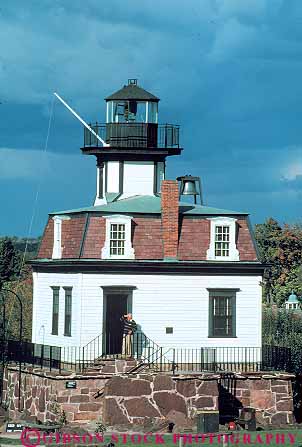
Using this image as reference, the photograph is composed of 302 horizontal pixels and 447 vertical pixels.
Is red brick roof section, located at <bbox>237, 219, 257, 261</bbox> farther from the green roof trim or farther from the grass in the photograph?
the grass

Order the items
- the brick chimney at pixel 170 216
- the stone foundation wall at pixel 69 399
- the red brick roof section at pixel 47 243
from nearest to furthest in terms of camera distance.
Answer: the stone foundation wall at pixel 69 399 → the brick chimney at pixel 170 216 → the red brick roof section at pixel 47 243

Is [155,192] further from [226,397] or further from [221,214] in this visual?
[226,397]

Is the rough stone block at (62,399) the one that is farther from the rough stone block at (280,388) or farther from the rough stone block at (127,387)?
the rough stone block at (280,388)

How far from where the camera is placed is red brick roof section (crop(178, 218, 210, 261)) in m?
56.5

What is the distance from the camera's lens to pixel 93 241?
183 ft

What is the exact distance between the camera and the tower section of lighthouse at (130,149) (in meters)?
61.8

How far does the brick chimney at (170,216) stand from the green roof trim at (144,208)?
1.61 feet

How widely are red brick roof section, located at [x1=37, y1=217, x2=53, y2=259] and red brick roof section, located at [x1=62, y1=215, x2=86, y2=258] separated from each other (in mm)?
1746

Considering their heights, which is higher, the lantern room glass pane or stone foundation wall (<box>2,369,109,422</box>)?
the lantern room glass pane

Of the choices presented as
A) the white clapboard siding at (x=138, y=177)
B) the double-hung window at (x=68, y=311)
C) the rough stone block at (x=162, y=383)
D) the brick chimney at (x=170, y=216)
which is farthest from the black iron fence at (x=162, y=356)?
the white clapboard siding at (x=138, y=177)

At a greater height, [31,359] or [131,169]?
[131,169]

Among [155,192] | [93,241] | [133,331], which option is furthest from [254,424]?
[155,192]

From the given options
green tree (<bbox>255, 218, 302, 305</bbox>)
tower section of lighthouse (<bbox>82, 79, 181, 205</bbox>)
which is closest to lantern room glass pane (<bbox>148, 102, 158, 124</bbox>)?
tower section of lighthouse (<bbox>82, 79, 181, 205</bbox>)

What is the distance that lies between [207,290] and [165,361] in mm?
3514
